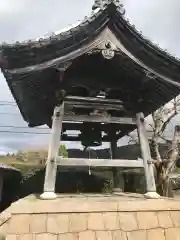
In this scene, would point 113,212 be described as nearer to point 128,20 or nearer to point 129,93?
point 129,93

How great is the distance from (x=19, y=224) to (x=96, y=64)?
2.97 m

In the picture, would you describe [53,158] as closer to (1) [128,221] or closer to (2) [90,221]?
(2) [90,221]

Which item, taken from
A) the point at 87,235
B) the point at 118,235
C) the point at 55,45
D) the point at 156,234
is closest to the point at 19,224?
the point at 87,235

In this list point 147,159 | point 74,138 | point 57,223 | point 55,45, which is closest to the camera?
point 57,223

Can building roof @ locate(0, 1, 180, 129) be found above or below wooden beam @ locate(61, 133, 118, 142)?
above

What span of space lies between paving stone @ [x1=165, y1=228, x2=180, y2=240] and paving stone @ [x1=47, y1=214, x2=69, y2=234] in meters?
1.45

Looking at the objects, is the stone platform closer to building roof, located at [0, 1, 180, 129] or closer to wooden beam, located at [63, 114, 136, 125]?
wooden beam, located at [63, 114, 136, 125]

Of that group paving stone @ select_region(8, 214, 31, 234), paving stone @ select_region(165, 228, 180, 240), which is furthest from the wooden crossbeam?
paving stone @ select_region(165, 228, 180, 240)

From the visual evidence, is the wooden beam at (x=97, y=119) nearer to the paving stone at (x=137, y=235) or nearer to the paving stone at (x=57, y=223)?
the paving stone at (x=57, y=223)

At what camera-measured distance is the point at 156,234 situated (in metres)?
3.42

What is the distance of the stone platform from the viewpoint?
314 centimetres

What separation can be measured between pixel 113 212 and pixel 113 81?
8.26ft

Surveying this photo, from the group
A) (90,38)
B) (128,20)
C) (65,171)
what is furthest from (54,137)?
(65,171)

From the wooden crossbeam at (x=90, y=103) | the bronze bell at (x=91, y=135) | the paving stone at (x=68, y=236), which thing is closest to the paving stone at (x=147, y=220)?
the paving stone at (x=68, y=236)
